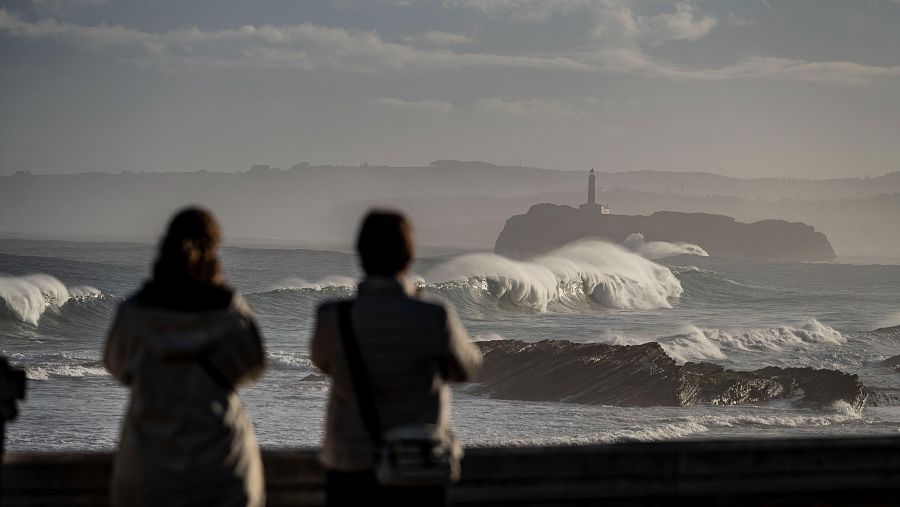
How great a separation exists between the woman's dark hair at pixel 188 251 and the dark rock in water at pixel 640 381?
807 inches

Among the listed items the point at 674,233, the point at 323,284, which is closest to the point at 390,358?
the point at 323,284

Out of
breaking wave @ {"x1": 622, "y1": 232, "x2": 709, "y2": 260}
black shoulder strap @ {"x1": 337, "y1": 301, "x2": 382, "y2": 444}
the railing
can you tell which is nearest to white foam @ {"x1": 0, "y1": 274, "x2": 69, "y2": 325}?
the railing

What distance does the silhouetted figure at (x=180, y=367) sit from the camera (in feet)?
11.1

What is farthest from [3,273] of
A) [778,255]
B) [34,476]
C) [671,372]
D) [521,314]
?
[778,255]

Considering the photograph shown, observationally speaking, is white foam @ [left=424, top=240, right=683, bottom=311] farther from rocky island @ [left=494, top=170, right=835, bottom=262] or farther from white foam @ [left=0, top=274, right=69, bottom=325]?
rocky island @ [left=494, top=170, right=835, bottom=262]

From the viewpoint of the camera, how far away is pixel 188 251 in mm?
3361

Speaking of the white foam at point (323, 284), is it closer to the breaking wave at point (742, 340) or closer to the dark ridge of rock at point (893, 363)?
the breaking wave at point (742, 340)

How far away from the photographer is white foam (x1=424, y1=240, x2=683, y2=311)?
5850 centimetres

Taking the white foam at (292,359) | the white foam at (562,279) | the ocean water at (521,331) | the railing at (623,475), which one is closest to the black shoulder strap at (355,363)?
the railing at (623,475)

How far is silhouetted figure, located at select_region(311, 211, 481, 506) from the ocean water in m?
14.5

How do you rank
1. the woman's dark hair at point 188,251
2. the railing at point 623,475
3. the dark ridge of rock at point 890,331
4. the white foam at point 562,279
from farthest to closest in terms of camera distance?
the white foam at point 562,279
the dark ridge of rock at point 890,331
the railing at point 623,475
the woman's dark hair at point 188,251

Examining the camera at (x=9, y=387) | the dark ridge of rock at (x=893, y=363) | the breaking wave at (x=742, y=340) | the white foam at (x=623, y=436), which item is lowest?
the breaking wave at (x=742, y=340)

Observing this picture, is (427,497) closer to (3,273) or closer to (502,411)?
(502,411)

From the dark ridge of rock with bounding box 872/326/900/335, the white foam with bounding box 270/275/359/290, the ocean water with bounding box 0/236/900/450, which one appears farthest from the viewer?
the white foam with bounding box 270/275/359/290
